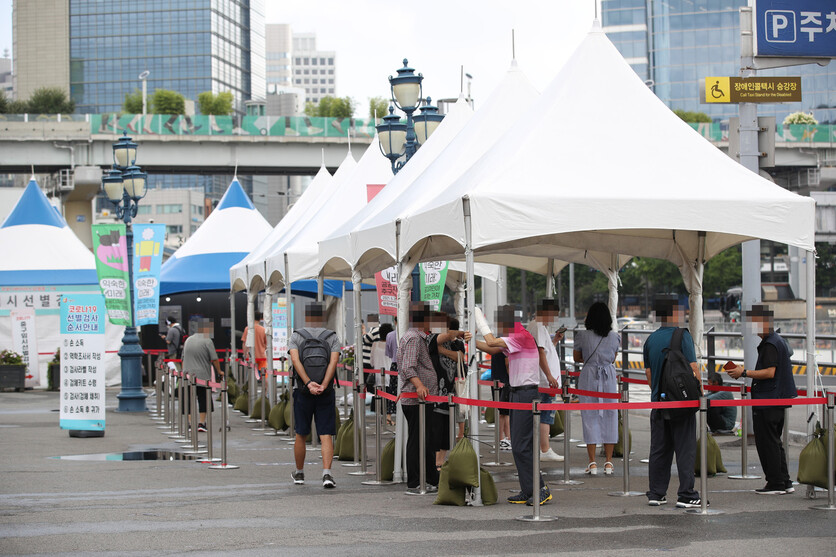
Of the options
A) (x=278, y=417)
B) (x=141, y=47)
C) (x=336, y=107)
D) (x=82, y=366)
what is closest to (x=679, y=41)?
(x=336, y=107)

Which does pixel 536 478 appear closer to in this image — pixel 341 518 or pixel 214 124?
pixel 341 518

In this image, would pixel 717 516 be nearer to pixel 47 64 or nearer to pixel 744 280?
pixel 744 280

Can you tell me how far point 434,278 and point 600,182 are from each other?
357 inches

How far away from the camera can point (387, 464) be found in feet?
39.3

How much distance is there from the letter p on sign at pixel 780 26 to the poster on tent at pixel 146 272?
44.1 ft

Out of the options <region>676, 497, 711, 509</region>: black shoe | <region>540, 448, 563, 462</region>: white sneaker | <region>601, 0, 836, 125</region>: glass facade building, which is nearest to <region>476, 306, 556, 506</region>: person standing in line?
<region>676, 497, 711, 509</region>: black shoe

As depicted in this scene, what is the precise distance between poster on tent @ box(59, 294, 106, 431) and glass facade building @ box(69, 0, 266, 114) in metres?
182

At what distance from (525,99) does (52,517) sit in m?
8.03

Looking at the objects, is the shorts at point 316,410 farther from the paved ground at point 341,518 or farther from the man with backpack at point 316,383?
the paved ground at point 341,518

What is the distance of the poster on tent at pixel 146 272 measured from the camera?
74.5ft

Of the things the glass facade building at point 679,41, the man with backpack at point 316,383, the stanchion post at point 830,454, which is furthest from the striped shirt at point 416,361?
the glass facade building at point 679,41

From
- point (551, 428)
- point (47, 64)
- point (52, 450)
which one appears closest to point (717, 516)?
point (551, 428)

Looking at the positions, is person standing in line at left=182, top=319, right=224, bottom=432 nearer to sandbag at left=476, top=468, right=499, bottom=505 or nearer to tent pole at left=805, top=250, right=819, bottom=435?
sandbag at left=476, top=468, right=499, bottom=505

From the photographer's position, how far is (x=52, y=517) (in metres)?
9.64
